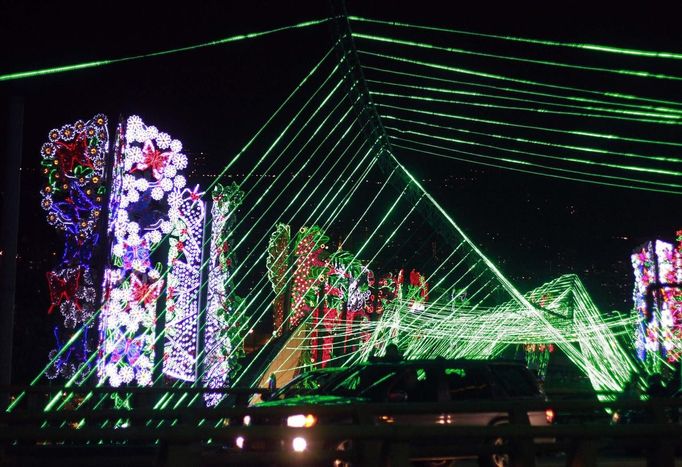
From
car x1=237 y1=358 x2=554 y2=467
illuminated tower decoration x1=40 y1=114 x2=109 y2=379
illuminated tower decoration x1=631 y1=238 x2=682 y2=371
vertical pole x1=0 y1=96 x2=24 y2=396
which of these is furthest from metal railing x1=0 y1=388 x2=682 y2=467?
illuminated tower decoration x1=631 y1=238 x2=682 y2=371

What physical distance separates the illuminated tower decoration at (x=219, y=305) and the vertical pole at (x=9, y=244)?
9.72m

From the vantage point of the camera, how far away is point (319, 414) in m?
8.20

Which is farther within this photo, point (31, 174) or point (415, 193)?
point (31, 174)

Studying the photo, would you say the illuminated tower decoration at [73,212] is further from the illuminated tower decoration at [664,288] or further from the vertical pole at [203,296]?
the illuminated tower decoration at [664,288]

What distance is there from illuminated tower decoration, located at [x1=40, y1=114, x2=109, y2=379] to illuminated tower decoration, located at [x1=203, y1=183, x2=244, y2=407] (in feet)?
14.3

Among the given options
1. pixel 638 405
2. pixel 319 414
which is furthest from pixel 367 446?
pixel 638 405

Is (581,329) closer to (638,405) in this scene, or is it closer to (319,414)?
(638,405)

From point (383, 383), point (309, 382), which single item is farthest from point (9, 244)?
point (383, 383)

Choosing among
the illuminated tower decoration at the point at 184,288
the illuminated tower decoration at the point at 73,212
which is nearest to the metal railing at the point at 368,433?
the illuminated tower decoration at the point at 73,212

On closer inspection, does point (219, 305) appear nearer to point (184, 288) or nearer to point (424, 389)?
point (184, 288)

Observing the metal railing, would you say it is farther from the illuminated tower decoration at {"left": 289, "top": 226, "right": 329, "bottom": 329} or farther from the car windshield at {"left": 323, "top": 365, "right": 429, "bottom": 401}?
the illuminated tower decoration at {"left": 289, "top": 226, "right": 329, "bottom": 329}

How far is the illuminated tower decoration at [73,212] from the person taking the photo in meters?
19.3

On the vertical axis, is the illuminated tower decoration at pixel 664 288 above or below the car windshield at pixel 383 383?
above

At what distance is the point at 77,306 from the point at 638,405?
44.8ft
